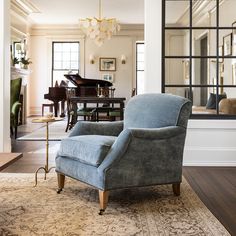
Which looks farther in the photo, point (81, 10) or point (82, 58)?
point (82, 58)

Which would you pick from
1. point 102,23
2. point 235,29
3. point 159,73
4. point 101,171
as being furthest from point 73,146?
point 102,23

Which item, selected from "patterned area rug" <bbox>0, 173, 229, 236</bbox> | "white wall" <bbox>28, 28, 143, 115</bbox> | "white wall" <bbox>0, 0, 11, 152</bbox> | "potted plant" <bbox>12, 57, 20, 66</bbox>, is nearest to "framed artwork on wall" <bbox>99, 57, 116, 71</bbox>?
"white wall" <bbox>28, 28, 143, 115</bbox>

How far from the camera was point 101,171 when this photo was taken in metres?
2.69

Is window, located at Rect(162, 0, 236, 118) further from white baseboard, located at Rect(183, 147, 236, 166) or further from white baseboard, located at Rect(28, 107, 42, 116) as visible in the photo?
white baseboard, located at Rect(28, 107, 42, 116)

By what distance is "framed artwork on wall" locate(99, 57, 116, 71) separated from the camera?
12.6 metres

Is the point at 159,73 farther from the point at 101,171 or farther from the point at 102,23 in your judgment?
the point at 102,23

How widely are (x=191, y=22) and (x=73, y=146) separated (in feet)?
7.67

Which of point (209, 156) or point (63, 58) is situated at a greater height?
point (63, 58)

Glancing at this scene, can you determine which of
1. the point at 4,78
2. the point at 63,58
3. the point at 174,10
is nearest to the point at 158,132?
the point at 174,10

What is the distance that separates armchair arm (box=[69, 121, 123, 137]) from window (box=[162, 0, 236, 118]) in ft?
4.09

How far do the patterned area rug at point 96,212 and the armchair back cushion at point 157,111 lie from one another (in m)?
0.58

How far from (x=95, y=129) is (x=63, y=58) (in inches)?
385

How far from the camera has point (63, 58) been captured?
503 inches

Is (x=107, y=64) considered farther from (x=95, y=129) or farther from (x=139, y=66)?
(x=95, y=129)
